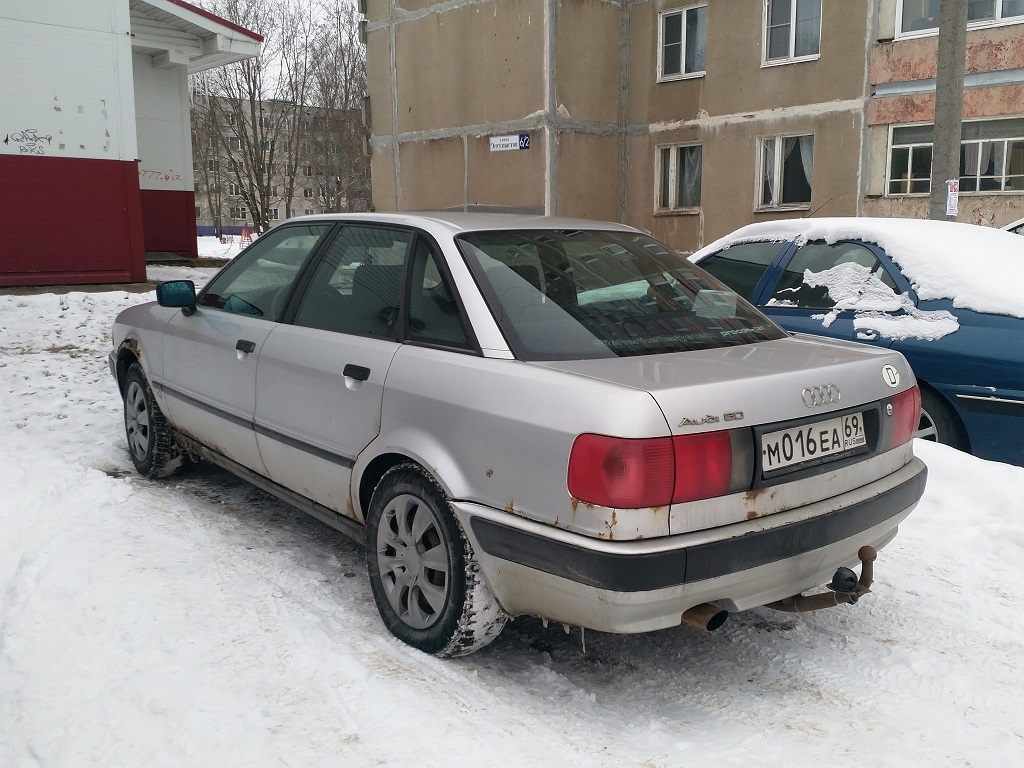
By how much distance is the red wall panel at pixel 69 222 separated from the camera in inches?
451

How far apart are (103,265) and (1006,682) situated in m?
12.2

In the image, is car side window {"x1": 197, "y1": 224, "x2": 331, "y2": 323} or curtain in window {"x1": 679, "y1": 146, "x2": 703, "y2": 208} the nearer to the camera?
car side window {"x1": 197, "y1": 224, "x2": 331, "y2": 323}

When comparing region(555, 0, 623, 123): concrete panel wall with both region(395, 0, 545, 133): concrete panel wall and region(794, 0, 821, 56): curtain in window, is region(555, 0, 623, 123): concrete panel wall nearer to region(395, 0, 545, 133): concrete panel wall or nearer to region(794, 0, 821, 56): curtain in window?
region(395, 0, 545, 133): concrete panel wall

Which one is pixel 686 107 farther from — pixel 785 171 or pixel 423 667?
pixel 423 667

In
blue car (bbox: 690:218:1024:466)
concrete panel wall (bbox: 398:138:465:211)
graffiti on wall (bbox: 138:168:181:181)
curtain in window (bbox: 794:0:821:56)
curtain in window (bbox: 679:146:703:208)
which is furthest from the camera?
concrete panel wall (bbox: 398:138:465:211)

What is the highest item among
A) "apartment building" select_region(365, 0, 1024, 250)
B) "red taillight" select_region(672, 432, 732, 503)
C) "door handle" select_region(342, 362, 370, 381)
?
"apartment building" select_region(365, 0, 1024, 250)

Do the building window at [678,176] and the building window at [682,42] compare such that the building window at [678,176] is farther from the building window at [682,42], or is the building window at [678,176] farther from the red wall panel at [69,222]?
the red wall panel at [69,222]

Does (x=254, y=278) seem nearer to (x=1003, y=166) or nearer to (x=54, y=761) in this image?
(x=54, y=761)

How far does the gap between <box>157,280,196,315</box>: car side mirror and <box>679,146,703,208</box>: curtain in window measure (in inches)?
699

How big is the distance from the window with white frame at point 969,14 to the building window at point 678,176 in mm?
5080

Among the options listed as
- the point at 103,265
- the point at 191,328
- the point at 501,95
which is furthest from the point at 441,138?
the point at 191,328

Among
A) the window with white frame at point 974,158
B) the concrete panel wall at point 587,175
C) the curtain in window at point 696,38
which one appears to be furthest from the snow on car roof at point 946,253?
the curtain in window at point 696,38

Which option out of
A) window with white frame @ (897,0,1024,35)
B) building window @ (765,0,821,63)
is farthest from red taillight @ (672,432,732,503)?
building window @ (765,0,821,63)

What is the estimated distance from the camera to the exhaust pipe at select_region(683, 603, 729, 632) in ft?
8.16
